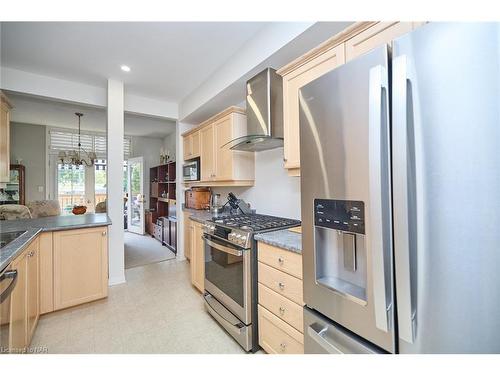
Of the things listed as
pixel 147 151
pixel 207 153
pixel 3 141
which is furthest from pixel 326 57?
pixel 147 151

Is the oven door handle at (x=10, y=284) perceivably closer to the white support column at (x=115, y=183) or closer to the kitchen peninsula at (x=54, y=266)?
the kitchen peninsula at (x=54, y=266)

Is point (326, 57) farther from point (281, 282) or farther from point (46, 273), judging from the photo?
point (46, 273)

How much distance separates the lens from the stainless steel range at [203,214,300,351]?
167cm

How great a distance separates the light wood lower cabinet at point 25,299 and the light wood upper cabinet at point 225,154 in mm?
1891

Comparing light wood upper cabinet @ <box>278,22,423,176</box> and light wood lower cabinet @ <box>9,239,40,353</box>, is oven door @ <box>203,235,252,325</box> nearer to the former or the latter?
light wood upper cabinet @ <box>278,22,423,176</box>

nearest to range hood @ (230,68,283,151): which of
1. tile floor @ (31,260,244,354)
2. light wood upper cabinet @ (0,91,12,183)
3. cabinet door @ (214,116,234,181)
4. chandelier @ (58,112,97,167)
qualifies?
cabinet door @ (214,116,234,181)

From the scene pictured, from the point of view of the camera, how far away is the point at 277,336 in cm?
149

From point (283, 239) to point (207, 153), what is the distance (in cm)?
198

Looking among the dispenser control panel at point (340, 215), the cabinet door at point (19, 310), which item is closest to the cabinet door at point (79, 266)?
the cabinet door at point (19, 310)

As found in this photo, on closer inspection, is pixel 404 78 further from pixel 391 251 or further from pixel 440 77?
pixel 391 251

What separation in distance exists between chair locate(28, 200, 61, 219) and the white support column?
2.73m

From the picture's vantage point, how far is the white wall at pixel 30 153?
5.05 metres
